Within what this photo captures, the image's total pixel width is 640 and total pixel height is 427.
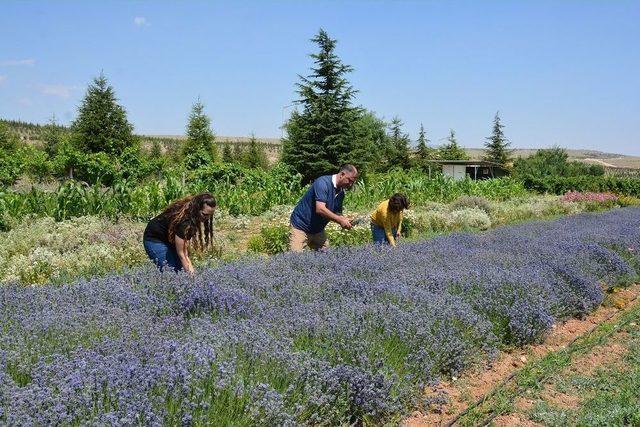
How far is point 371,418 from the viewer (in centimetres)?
361

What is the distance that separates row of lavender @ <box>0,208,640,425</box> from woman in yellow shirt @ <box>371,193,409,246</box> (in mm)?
1240

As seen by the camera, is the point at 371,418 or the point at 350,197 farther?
the point at 350,197

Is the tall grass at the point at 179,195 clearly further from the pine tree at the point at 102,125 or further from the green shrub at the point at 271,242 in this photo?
Answer: the pine tree at the point at 102,125

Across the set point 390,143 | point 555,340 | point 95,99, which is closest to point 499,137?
point 390,143

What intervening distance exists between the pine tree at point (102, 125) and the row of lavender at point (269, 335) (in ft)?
86.9

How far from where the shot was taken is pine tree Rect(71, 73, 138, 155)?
1185 inches

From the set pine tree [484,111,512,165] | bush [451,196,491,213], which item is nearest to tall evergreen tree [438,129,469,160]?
pine tree [484,111,512,165]

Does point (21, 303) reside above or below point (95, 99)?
below

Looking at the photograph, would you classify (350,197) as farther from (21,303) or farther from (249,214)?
(21,303)

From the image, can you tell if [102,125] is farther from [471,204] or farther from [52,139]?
[471,204]

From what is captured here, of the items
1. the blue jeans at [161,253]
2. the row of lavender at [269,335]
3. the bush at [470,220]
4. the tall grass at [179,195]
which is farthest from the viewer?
the bush at [470,220]

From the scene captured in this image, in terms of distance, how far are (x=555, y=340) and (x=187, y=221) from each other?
3.93 meters

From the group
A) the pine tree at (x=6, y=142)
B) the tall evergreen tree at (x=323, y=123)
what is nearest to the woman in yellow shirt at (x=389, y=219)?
the tall evergreen tree at (x=323, y=123)

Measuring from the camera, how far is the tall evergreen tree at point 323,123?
2823 cm
